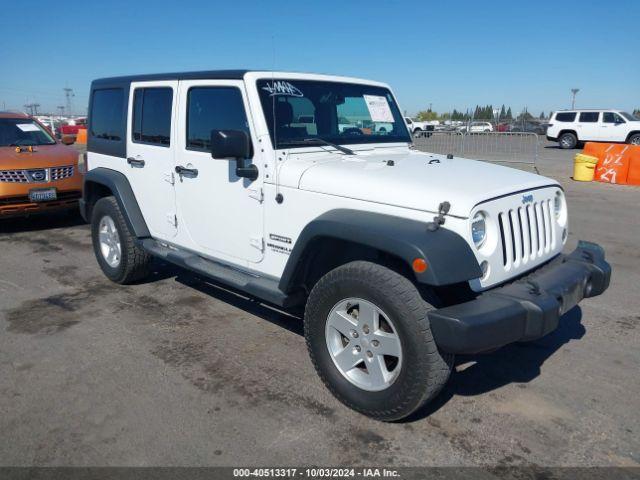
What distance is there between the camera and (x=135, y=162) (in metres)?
5.00

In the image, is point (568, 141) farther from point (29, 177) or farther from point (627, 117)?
point (29, 177)

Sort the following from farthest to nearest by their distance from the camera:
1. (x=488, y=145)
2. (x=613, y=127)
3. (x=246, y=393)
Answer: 1. (x=613, y=127)
2. (x=488, y=145)
3. (x=246, y=393)

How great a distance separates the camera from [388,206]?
3037 mm

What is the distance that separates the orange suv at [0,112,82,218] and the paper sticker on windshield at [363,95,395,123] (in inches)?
201

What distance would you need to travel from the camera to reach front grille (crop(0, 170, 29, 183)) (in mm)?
7518

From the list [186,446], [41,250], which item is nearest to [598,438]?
[186,446]

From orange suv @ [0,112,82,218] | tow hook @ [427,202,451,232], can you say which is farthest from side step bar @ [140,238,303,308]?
orange suv @ [0,112,82,218]

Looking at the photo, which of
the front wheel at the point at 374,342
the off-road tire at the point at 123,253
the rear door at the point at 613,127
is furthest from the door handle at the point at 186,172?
the rear door at the point at 613,127

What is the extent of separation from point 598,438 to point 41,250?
264 inches

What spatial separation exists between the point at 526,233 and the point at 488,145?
12215 mm

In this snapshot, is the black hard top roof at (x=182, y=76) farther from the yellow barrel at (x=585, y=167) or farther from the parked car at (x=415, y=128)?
the yellow barrel at (x=585, y=167)

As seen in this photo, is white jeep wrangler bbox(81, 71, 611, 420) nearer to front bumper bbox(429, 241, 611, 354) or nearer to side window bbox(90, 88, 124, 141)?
front bumper bbox(429, 241, 611, 354)

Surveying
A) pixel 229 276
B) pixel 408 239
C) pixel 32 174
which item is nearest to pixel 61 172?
pixel 32 174

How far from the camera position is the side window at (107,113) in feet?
17.4
